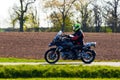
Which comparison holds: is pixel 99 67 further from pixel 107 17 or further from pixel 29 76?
pixel 107 17

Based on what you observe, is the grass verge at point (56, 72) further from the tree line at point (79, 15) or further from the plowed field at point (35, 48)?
the tree line at point (79, 15)

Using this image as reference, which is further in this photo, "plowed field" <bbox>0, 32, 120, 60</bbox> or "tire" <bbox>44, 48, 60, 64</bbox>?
"plowed field" <bbox>0, 32, 120, 60</bbox>

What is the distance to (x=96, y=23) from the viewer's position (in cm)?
8781

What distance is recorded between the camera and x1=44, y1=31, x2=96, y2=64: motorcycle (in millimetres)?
16578

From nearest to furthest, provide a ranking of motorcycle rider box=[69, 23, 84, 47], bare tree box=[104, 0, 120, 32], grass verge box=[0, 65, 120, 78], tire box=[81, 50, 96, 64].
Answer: grass verge box=[0, 65, 120, 78] → motorcycle rider box=[69, 23, 84, 47] → tire box=[81, 50, 96, 64] → bare tree box=[104, 0, 120, 32]

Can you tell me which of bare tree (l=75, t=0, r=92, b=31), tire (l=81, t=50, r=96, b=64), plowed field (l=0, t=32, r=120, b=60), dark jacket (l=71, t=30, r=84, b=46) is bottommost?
plowed field (l=0, t=32, r=120, b=60)

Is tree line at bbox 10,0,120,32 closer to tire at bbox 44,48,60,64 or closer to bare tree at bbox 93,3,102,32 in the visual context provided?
bare tree at bbox 93,3,102,32

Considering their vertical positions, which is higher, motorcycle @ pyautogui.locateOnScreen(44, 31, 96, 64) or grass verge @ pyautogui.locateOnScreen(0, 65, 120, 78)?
motorcycle @ pyautogui.locateOnScreen(44, 31, 96, 64)

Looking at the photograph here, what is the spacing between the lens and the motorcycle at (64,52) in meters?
16.6

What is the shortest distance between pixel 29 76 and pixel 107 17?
75.9 meters

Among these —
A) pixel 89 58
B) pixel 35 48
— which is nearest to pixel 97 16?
pixel 35 48

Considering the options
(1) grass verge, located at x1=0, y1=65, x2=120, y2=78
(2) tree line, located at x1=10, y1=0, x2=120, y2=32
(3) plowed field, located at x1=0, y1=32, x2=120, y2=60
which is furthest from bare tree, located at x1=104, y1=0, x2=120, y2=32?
(1) grass verge, located at x1=0, y1=65, x2=120, y2=78

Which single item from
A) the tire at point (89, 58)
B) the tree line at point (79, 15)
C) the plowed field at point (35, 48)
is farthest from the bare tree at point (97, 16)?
the tire at point (89, 58)

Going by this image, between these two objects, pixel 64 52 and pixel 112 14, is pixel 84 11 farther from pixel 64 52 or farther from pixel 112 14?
pixel 64 52
